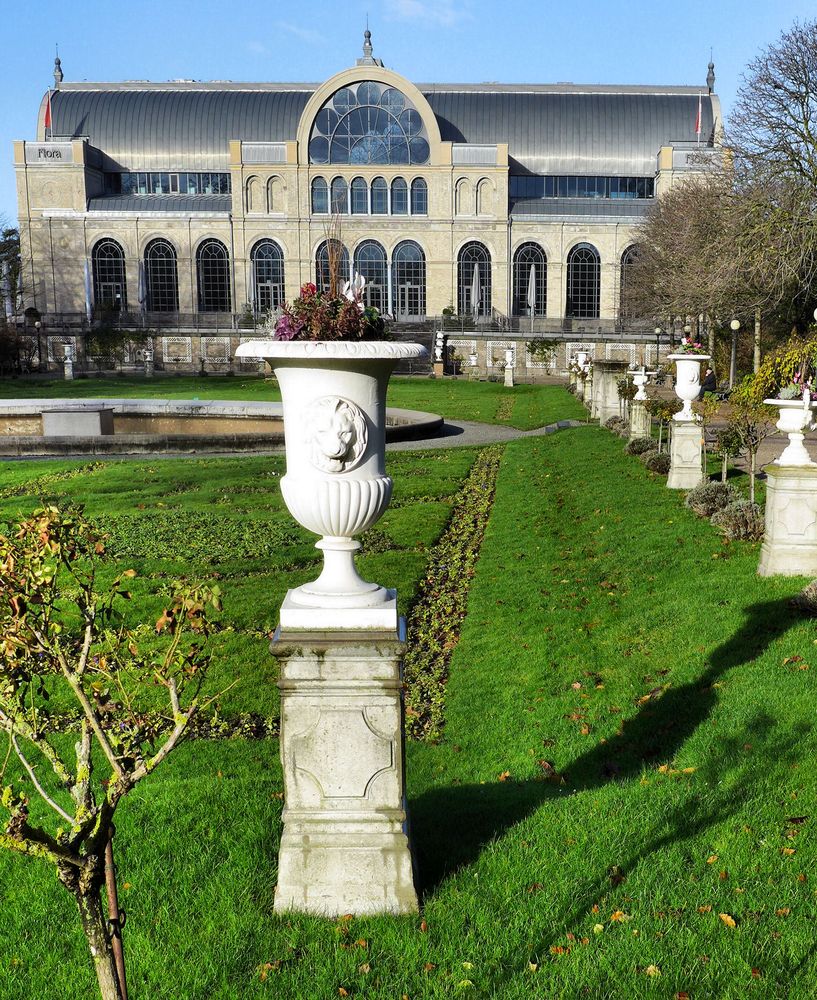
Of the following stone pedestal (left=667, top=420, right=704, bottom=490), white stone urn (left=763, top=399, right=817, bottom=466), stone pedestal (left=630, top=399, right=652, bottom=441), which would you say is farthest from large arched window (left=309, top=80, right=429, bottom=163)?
white stone urn (left=763, top=399, right=817, bottom=466)

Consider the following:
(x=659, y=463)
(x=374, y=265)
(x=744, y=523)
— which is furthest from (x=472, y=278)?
(x=744, y=523)

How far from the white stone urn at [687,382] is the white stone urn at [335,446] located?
34.8 feet

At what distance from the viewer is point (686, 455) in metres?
14.2

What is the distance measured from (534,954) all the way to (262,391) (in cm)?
3297

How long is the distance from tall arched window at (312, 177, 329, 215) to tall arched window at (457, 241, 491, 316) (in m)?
8.49

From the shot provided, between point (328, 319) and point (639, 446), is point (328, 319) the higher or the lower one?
the higher one

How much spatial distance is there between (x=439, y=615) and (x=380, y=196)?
52.3m

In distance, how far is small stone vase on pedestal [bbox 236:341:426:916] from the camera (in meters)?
3.99

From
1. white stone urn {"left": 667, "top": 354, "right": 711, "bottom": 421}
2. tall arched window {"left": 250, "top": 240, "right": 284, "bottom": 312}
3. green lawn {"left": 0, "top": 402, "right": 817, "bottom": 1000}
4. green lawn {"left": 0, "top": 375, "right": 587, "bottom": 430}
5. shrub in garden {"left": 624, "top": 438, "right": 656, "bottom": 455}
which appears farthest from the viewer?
tall arched window {"left": 250, "top": 240, "right": 284, "bottom": 312}

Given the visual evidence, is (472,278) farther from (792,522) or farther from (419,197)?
(792,522)

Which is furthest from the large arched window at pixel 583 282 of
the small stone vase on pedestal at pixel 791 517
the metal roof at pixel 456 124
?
the small stone vase on pedestal at pixel 791 517

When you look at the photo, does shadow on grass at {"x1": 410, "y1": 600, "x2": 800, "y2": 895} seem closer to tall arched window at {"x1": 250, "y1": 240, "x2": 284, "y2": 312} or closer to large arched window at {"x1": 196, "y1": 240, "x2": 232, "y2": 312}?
tall arched window at {"x1": 250, "y1": 240, "x2": 284, "y2": 312}

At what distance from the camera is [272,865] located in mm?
4391

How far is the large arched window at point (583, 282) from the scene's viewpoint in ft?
197
